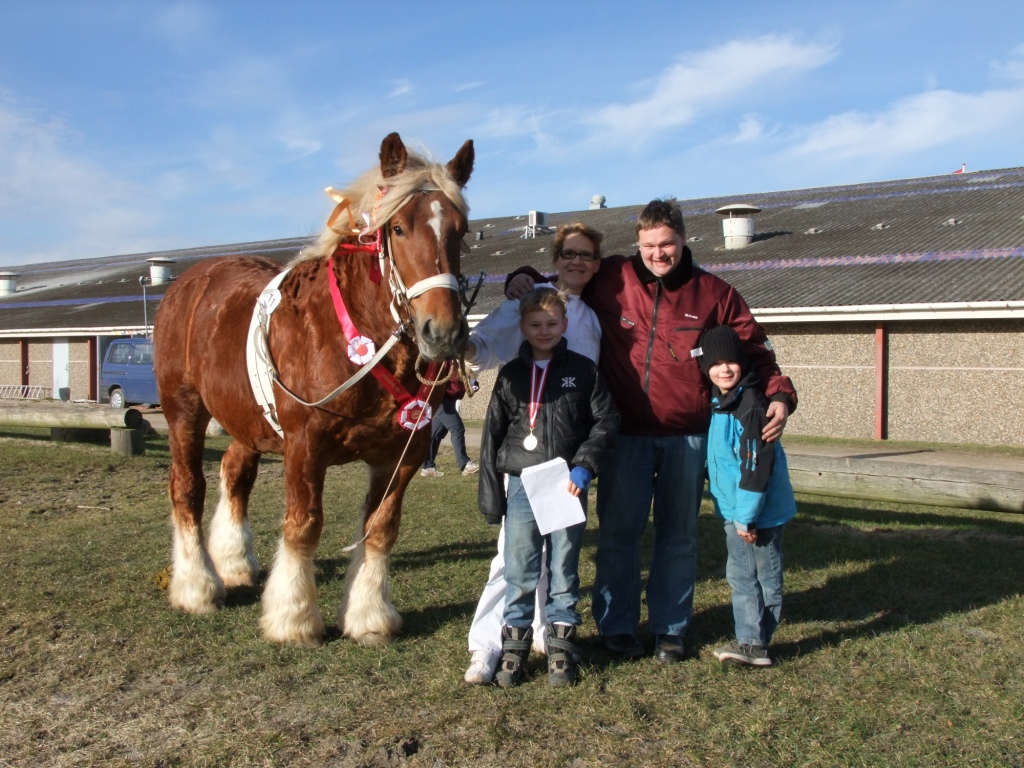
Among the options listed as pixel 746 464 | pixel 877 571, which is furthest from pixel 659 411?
pixel 877 571

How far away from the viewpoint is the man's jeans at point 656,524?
4.06m

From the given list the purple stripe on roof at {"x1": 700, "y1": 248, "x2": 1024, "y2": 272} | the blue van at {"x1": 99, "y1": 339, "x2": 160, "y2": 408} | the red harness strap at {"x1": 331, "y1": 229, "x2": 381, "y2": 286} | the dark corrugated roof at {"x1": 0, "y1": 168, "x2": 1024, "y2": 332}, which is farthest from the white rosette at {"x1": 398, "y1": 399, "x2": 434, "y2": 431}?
the blue van at {"x1": 99, "y1": 339, "x2": 160, "y2": 408}

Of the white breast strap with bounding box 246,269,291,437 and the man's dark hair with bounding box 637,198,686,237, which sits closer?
the man's dark hair with bounding box 637,198,686,237

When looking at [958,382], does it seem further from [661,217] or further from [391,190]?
[391,190]

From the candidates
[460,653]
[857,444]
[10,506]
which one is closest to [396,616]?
[460,653]

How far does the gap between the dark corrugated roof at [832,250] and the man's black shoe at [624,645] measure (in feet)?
17.9

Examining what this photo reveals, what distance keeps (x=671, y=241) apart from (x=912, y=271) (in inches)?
579

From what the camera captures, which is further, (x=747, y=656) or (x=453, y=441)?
(x=453, y=441)

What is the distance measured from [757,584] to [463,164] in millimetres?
2387

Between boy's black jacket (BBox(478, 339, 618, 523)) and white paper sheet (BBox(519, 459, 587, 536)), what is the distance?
0.33 feet

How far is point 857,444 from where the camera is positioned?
49.1 feet

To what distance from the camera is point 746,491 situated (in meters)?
3.81

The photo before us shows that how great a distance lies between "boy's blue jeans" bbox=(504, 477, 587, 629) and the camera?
3.82 m

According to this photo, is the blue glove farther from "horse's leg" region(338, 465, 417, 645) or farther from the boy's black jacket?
"horse's leg" region(338, 465, 417, 645)
